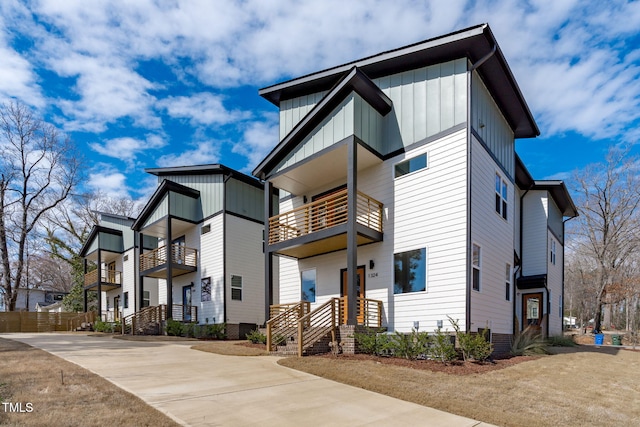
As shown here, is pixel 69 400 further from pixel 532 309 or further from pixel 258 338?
pixel 532 309

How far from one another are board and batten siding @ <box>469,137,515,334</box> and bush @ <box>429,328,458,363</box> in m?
1.32

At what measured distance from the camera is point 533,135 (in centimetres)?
1653

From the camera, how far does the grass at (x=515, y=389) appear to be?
20.2 ft

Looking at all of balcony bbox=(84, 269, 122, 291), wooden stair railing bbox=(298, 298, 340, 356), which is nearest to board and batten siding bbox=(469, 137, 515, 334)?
wooden stair railing bbox=(298, 298, 340, 356)

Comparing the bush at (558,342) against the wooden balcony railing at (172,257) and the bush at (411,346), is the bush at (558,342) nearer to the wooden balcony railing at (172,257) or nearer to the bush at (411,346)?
the bush at (411,346)

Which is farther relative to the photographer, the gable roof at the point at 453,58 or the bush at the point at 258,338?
the bush at the point at 258,338

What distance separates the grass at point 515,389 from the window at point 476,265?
227 cm

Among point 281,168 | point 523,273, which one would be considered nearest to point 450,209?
point 281,168

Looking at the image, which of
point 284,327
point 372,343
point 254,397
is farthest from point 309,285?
point 254,397

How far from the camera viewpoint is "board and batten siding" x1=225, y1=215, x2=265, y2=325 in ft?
69.4

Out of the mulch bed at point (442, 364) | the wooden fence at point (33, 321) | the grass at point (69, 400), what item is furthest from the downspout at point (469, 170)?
the wooden fence at point (33, 321)

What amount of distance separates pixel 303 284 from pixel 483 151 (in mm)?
8044

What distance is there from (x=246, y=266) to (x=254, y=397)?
15.8m

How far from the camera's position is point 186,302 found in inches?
946
